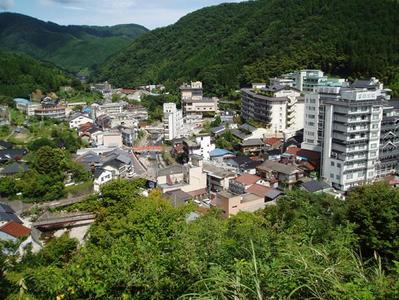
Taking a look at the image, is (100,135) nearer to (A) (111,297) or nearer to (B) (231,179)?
(B) (231,179)

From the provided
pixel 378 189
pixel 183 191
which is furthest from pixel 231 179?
pixel 378 189

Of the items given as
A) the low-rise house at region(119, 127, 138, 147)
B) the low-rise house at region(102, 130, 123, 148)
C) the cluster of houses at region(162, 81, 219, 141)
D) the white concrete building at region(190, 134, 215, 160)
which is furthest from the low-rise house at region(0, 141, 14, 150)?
the white concrete building at region(190, 134, 215, 160)

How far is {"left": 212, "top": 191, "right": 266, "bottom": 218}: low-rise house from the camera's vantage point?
45.2 ft

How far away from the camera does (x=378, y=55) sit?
2972cm

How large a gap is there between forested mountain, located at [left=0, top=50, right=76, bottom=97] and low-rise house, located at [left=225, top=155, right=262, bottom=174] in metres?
25.1

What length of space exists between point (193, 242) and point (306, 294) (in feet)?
5.43

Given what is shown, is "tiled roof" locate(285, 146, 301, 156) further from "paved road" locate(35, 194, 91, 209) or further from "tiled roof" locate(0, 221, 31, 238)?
"tiled roof" locate(0, 221, 31, 238)

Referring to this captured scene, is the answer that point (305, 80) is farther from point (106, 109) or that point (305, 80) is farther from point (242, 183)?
point (106, 109)

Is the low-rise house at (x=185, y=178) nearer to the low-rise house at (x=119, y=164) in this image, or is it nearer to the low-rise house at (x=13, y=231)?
the low-rise house at (x=119, y=164)

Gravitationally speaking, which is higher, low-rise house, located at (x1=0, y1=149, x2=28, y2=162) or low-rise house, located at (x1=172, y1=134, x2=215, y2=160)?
low-rise house, located at (x1=172, y1=134, x2=215, y2=160)

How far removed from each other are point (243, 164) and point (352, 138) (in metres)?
5.02

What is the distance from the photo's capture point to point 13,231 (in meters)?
12.8

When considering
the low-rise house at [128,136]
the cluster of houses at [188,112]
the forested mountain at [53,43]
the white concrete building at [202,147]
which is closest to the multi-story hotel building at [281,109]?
the cluster of houses at [188,112]

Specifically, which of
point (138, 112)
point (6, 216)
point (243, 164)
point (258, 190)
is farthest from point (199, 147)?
point (138, 112)
